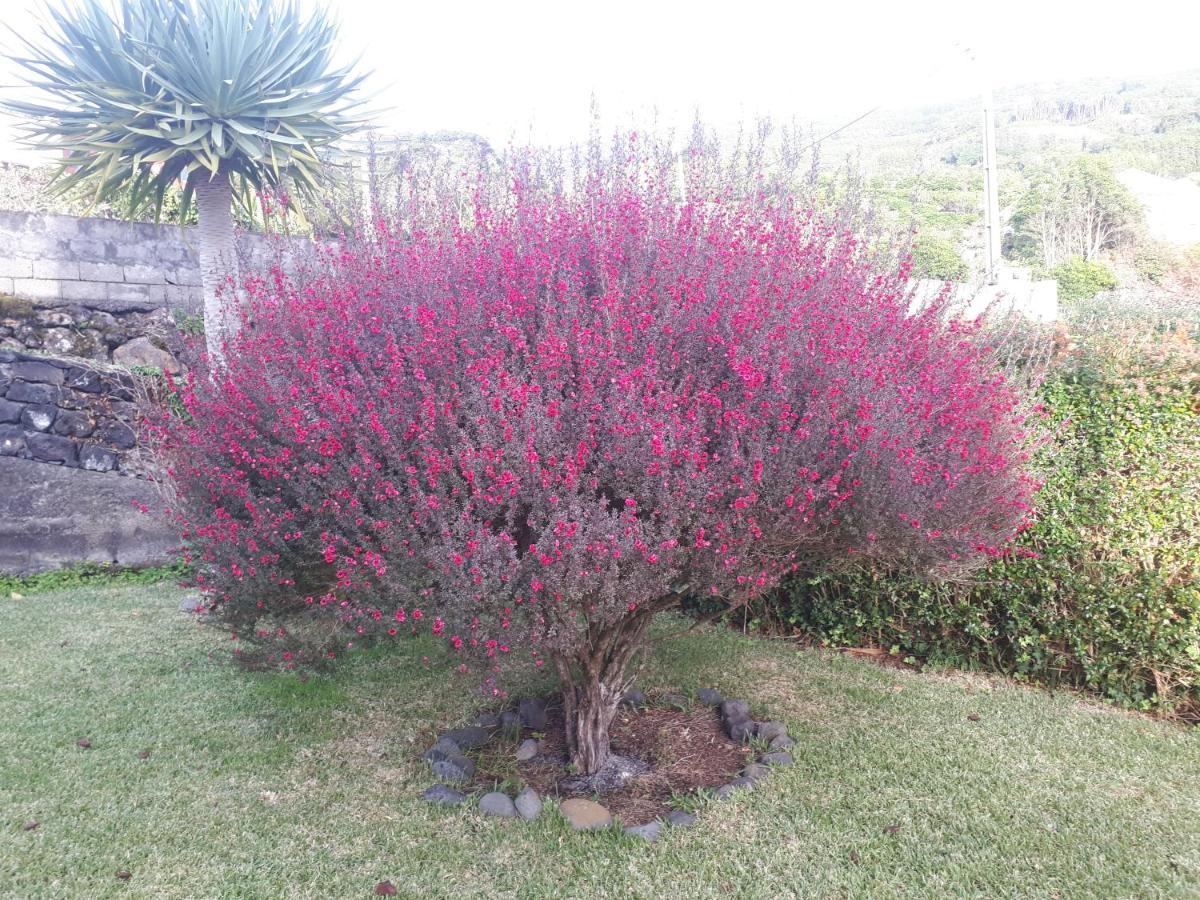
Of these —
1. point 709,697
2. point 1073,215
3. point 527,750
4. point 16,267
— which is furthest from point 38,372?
point 1073,215

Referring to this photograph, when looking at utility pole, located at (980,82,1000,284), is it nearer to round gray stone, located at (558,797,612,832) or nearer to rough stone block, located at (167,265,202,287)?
round gray stone, located at (558,797,612,832)

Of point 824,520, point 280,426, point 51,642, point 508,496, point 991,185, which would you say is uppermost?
point 991,185

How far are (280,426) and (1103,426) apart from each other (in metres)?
4.59

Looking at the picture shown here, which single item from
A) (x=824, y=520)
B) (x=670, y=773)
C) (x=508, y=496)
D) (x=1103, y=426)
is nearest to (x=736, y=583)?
(x=824, y=520)

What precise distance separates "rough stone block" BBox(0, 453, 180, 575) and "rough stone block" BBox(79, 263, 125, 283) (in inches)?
113

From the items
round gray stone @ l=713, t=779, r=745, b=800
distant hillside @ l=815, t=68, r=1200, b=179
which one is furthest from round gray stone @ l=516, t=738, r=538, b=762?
distant hillside @ l=815, t=68, r=1200, b=179

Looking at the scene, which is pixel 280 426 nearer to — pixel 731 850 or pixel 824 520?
pixel 824 520

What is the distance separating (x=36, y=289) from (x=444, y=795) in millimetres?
8767

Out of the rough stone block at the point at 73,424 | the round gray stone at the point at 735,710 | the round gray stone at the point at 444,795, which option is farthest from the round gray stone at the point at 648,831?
the rough stone block at the point at 73,424

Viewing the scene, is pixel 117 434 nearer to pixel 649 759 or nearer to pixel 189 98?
pixel 189 98

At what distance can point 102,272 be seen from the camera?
379 inches

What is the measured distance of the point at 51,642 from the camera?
5.77 m

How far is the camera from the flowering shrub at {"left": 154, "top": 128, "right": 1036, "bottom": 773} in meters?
2.85

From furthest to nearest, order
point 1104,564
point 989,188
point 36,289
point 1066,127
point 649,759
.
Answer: point 1066,127
point 989,188
point 36,289
point 1104,564
point 649,759
